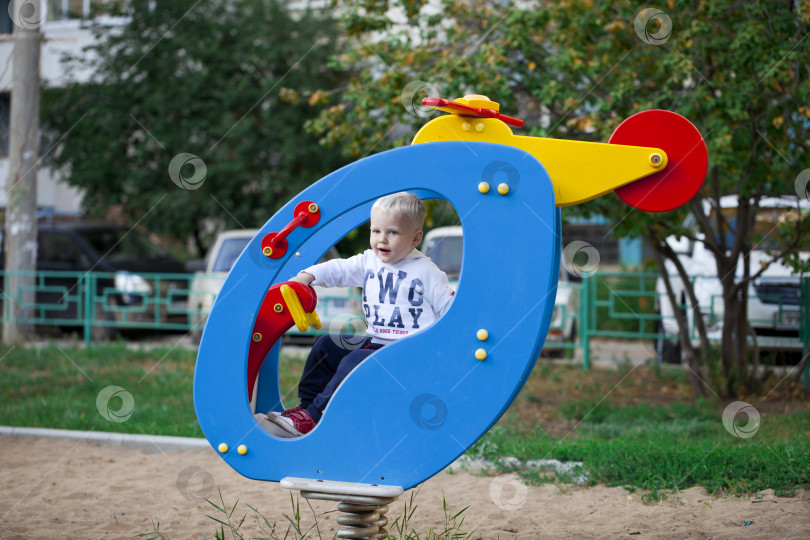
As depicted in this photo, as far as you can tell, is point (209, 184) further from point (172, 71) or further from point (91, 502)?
point (91, 502)

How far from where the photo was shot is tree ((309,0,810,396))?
19.2 ft

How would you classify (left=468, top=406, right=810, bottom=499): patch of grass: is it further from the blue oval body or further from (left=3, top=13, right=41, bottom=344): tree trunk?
(left=3, top=13, right=41, bottom=344): tree trunk

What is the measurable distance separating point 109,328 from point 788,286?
867 cm

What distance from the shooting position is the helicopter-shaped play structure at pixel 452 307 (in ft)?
8.48

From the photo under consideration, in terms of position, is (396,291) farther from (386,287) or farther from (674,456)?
(674,456)

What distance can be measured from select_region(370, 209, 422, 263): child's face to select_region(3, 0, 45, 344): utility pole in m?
8.61

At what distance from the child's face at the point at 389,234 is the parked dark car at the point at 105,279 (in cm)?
764

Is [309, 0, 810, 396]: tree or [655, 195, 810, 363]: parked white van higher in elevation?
[309, 0, 810, 396]: tree

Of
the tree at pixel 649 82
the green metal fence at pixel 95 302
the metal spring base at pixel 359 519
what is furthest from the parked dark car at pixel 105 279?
the metal spring base at pixel 359 519

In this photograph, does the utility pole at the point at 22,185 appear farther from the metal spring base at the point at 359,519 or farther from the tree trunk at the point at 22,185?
the metal spring base at the point at 359,519

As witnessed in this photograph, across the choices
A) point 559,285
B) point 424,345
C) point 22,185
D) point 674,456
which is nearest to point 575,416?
point 674,456

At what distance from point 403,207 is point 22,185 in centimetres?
876

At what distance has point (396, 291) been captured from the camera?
115 inches

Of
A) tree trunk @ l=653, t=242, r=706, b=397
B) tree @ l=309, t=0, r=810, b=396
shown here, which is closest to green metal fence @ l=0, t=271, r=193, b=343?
tree @ l=309, t=0, r=810, b=396
